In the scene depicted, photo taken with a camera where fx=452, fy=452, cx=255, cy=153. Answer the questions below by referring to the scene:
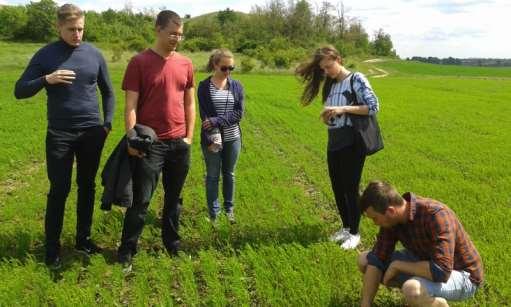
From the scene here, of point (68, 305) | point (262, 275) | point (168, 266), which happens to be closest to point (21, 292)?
point (68, 305)

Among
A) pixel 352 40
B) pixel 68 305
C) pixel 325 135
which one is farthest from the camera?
pixel 352 40

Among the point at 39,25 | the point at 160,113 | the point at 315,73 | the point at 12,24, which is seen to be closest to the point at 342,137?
the point at 315,73

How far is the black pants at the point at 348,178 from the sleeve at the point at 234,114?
3.55 feet

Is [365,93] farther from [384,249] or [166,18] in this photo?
[166,18]

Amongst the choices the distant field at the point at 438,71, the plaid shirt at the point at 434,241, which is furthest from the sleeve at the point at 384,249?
the distant field at the point at 438,71

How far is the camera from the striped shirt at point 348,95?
13.8 ft

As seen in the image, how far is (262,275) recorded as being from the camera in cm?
375

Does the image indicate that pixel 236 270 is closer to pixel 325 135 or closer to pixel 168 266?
pixel 168 266

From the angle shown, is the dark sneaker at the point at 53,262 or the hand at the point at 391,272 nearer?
the hand at the point at 391,272

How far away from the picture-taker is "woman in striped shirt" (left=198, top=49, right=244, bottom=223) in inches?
185

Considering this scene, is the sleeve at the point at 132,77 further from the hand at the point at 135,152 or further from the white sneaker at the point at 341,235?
the white sneaker at the point at 341,235

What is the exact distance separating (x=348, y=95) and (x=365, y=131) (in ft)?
1.24

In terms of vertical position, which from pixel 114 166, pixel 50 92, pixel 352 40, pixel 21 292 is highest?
pixel 352 40

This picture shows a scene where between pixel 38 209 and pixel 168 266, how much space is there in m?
2.47
